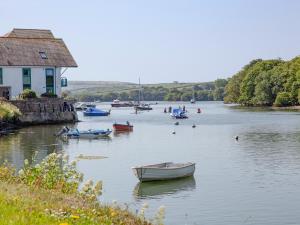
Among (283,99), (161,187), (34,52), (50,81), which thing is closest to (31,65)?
(34,52)

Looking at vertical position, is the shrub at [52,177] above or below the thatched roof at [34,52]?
below

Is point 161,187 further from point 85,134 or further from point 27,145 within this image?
point 85,134

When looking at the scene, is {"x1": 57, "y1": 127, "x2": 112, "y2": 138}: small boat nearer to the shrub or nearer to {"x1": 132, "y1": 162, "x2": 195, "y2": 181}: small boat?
{"x1": 132, "y1": 162, "x2": 195, "y2": 181}: small boat

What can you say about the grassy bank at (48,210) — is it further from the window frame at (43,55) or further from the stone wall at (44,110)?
the window frame at (43,55)

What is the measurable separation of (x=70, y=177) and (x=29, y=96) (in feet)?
222

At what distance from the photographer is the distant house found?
89062 millimetres

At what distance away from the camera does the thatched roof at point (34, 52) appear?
295ft

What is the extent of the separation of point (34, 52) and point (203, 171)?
60.4 metres

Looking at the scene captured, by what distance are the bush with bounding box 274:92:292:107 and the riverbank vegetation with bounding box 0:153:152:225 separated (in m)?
149

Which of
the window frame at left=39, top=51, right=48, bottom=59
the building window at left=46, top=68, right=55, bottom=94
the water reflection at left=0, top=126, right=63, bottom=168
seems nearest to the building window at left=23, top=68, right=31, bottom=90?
the building window at left=46, top=68, right=55, bottom=94

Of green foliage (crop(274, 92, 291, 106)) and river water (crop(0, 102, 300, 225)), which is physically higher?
green foliage (crop(274, 92, 291, 106))

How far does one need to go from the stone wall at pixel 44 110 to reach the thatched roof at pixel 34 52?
21.8ft

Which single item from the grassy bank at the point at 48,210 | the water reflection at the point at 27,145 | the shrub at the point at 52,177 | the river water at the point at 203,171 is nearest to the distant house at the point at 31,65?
the water reflection at the point at 27,145

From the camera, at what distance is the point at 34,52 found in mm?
93062
